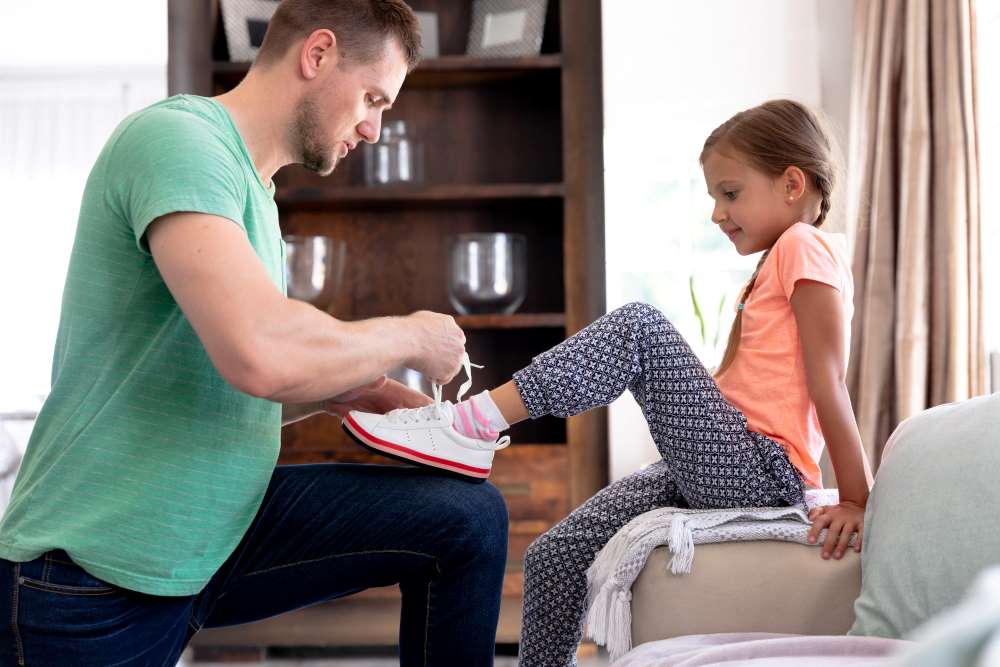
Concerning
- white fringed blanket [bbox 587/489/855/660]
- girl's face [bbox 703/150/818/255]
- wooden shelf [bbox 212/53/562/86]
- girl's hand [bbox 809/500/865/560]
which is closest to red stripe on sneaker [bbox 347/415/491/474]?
white fringed blanket [bbox 587/489/855/660]

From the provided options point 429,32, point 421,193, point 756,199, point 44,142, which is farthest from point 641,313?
point 44,142

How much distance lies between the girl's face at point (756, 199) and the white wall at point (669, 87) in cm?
91

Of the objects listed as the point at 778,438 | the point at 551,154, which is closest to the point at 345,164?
the point at 551,154

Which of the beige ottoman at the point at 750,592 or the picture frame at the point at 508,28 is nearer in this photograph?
the beige ottoman at the point at 750,592

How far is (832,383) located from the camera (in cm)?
157

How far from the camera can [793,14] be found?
2711 millimetres

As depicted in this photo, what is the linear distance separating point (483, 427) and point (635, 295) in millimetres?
1344

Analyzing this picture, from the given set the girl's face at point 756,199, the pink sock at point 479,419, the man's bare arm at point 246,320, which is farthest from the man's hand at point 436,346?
the girl's face at point 756,199

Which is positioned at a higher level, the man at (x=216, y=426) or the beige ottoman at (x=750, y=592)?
the man at (x=216, y=426)

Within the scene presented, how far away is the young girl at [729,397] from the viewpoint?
4.95 feet

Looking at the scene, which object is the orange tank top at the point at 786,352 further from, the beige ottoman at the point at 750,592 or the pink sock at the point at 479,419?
the pink sock at the point at 479,419

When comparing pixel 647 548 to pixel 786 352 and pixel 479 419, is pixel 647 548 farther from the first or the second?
pixel 786 352

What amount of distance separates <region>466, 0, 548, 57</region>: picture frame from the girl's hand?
169 centimetres

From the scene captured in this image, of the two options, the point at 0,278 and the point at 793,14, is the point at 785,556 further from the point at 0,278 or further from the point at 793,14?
the point at 0,278
